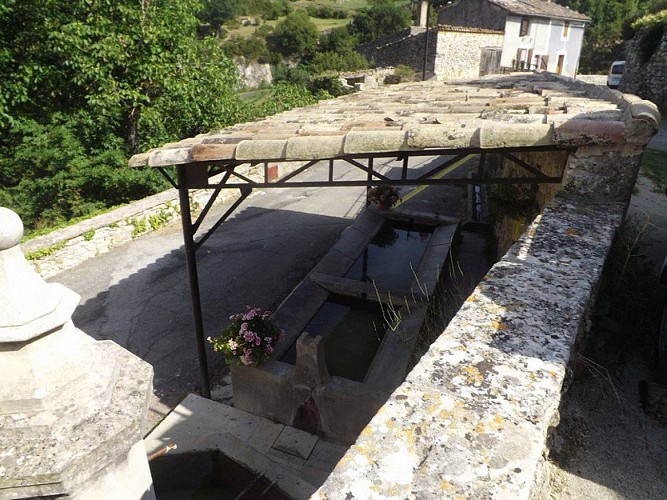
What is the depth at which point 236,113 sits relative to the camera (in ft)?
46.7

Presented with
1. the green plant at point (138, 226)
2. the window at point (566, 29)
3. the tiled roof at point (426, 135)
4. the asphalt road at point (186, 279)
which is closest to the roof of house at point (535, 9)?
the window at point (566, 29)

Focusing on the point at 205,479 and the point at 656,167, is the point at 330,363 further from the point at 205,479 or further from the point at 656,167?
the point at 656,167

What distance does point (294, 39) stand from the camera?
4375cm

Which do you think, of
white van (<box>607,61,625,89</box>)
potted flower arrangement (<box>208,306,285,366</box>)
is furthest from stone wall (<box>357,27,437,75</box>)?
potted flower arrangement (<box>208,306,285,366</box>)

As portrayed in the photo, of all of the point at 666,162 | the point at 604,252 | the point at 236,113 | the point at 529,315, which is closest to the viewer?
the point at 529,315


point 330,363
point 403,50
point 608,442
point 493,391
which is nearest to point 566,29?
point 403,50

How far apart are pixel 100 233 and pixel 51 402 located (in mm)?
9648

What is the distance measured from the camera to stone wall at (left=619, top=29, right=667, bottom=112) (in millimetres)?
17922

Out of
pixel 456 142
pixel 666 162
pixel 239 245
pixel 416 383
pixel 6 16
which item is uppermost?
pixel 6 16

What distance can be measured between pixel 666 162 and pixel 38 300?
1376 cm

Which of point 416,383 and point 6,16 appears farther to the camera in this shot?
point 6,16

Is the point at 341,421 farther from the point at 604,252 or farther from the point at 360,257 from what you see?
the point at 360,257

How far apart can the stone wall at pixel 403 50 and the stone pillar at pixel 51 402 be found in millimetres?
30810

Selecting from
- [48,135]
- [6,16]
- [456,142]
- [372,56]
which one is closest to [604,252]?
[456,142]
